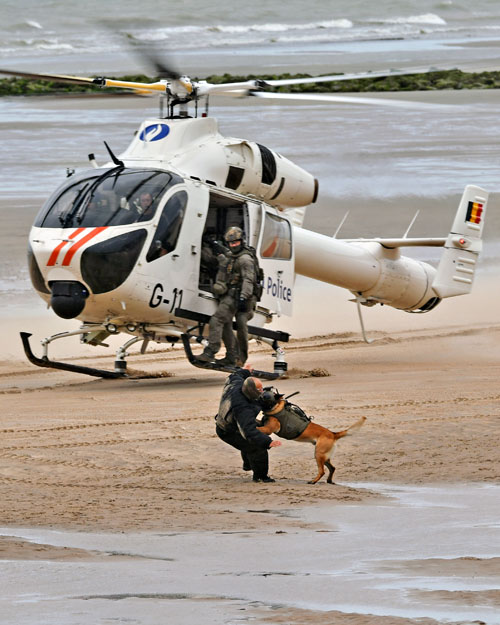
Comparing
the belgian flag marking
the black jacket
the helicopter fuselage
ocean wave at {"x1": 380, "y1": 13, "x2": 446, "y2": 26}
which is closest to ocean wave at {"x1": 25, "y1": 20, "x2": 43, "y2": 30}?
ocean wave at {"x1": 380, "y1": 13, "x2": 446, "y2": 26}

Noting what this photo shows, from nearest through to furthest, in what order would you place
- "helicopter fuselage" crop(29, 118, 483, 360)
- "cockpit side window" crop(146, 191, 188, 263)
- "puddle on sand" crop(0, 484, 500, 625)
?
"puddle on sand" crop(0, 484, 500, 625), "helicopter fuselage" crop(29, 118, 483, 360), "cockpit side window" crop(146, 191, 188, 263)

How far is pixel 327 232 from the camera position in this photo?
25188 mm

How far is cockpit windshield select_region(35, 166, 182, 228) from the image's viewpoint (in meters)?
15.1

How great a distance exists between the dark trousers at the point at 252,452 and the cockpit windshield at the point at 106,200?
5.06 metres

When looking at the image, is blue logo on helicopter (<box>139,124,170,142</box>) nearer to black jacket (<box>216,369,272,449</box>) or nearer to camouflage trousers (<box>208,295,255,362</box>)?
camouflage trousers (<box>208,295,255,362</box>)

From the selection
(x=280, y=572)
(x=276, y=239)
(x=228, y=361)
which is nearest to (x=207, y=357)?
(x=228, y=361)

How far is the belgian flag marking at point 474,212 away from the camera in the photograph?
1932 cm

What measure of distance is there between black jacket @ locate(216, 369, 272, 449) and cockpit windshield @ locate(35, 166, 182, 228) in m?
4.97

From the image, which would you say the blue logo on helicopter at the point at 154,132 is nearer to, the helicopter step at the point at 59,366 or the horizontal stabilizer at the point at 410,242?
the helicopter step at the point at 59,366

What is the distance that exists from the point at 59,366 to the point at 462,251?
6316 mm

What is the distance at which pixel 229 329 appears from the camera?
52.0ft

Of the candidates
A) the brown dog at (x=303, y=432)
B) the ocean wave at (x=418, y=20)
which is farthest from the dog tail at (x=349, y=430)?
the ocean wave at (x=418, y=20)

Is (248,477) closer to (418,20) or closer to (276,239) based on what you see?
(276,239)

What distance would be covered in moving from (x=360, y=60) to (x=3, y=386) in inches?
1607
